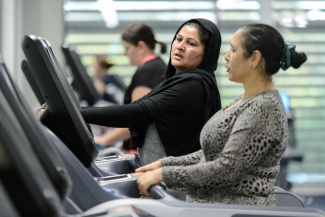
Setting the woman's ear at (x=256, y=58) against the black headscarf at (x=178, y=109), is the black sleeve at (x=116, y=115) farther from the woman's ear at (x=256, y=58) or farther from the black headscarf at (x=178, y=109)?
the woman's ear at (x=256, y=58)

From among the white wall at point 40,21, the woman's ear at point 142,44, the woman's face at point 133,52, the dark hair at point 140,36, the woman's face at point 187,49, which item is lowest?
the white wall at point 40,21

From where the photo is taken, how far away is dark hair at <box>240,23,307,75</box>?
9.52 ft

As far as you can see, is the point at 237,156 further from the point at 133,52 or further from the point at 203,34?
the point at 133,52

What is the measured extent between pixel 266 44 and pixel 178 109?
791 mm

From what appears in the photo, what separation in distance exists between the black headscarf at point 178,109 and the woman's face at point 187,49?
37 millimetres

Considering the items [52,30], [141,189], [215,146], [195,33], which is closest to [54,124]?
[141,189]

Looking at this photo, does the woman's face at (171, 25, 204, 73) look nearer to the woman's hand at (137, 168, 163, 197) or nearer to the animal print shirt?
the animal print shirt

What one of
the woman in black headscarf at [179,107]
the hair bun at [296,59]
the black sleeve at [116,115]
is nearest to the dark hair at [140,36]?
the woman in black headscarf at [179,107]

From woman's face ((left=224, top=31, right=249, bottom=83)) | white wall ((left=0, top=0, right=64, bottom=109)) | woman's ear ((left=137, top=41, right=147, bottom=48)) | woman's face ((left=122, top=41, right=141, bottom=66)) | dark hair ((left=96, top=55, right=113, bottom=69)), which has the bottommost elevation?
dark hair ((left=96, top=55, right=113, bottom=69))

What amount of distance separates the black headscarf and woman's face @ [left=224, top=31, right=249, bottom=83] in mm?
654

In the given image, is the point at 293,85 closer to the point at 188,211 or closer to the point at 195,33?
the point at 195,33

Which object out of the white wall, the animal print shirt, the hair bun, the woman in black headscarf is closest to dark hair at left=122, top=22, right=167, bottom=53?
the woman in black headscarf

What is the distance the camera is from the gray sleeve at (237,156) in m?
2.74

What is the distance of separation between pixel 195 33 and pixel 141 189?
113 centimetres
